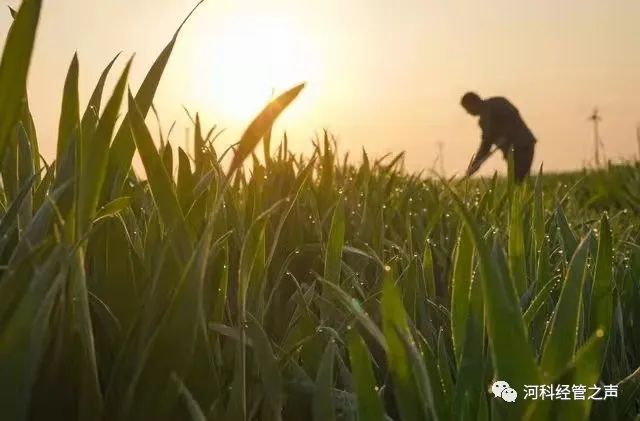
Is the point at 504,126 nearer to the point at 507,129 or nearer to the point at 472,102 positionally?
the point at 507,129

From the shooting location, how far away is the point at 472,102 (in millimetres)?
13703

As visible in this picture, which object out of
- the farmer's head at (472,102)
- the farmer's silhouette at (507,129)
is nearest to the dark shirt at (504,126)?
the farmer's silhouette at (507,129)

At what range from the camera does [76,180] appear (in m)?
0.62

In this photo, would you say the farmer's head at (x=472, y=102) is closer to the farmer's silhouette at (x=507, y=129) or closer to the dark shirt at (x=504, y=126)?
the farmer's silhouette at (x=507, y=129)

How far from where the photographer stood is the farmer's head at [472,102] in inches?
537

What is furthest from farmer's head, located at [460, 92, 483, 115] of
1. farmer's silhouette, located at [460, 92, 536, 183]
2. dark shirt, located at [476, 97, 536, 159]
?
dark shirt, located at [476, 97, 536, 159]

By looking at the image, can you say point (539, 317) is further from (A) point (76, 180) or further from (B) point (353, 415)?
(A) point (76, 180)

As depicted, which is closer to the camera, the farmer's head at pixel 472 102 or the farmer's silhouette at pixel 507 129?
the farmer's silhouette at pixel 507 129

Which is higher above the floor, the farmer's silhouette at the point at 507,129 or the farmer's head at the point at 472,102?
the farmer's head at the point at 472,102

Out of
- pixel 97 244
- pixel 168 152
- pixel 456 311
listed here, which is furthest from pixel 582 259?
pixel 168 152

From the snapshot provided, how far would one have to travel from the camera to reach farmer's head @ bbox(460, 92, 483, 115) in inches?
537

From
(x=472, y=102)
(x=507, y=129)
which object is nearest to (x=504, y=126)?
(x=507, y=129)

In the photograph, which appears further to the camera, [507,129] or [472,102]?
[472,102]

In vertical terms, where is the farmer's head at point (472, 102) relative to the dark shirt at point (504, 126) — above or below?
above
